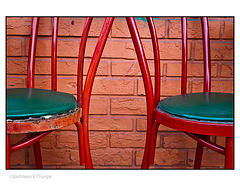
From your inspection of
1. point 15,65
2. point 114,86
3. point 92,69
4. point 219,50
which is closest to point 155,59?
point 92,69

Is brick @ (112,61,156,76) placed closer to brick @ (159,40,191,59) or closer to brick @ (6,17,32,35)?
brick @ (159,40,191,59)

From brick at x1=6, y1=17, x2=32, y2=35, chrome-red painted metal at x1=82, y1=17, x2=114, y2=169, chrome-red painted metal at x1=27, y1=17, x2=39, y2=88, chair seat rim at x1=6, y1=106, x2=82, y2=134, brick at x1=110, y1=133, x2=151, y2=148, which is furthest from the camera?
brick at x1=110, y1=133, x2=151, y2=148

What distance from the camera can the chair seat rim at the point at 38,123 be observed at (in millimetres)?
621

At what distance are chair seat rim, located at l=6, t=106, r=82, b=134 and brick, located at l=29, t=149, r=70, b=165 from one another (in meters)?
0.63

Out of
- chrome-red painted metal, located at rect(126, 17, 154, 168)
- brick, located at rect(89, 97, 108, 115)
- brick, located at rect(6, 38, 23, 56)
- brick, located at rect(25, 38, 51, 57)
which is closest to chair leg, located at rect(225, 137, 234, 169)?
chrome-red painted metal, located at rect(126, 17, 154, 168)

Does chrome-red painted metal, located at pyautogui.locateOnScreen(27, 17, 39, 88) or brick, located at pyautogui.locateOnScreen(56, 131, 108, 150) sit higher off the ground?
chrome-red painted metal, located at pyautogui.locateOnScreen(27, 17, 39, 88)

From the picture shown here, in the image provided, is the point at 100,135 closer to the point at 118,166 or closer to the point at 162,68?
the point at 118,166

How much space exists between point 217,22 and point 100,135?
0.82 meters

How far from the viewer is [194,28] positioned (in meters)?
1.19

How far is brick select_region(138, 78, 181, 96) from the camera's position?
1218 millimetres

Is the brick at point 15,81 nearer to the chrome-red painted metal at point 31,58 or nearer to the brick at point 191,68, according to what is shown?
the chrome-red painted metal at point 31,58

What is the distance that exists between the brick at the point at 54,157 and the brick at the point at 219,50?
855 millimetres
